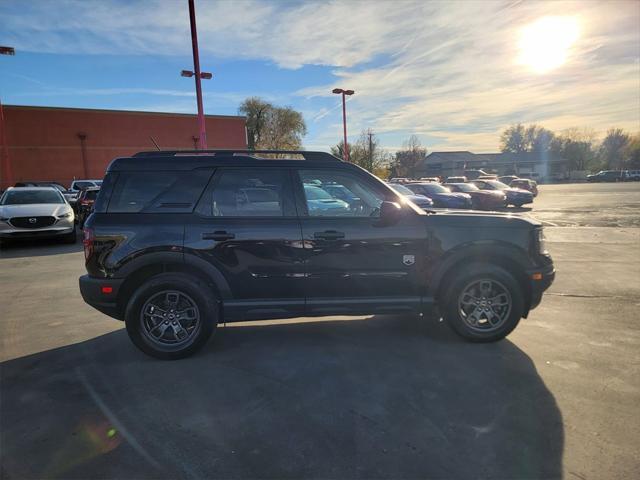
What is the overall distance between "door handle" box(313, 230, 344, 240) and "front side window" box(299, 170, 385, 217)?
0.68 ft

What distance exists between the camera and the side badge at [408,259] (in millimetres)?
4095

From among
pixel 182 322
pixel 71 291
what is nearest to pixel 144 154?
pixel 182 322

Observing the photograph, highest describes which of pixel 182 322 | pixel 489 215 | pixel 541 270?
pixel 489 215

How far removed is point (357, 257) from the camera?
13.3ft

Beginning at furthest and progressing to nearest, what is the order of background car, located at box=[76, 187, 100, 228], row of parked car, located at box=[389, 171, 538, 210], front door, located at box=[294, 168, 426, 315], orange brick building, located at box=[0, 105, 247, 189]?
orange brick building, located at box=[0, 105, 247, 189] → row of parked car, located at box=[389, 171, 538, 210] → background car, located at box=[76, 187, 100, 228] → front door, located at box=[294, 168, 426, 315]

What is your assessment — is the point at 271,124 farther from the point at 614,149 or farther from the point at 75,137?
the point at 614,149

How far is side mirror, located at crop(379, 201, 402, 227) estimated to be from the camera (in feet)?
12.9

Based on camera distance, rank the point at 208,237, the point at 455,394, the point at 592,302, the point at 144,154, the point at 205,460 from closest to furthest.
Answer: the point at 205,460 < the point at 455,394 < the point at 208,237 < the point at 144,154 < the point at 592,302

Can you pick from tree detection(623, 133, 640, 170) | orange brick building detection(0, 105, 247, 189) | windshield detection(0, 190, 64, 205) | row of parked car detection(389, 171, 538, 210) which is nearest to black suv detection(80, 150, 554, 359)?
windshield detection(0, 190, 64, 205)

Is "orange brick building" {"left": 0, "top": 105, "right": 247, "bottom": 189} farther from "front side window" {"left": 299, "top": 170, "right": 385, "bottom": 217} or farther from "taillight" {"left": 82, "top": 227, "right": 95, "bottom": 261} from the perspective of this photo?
"front side window" {"left": 299, "top": 170, "right": 385, "bottom": 217}

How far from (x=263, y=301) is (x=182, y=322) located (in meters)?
0.84

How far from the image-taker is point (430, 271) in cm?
412

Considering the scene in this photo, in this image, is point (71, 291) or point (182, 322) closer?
point (182, 322)

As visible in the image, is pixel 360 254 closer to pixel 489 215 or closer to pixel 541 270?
pixel 489 215
